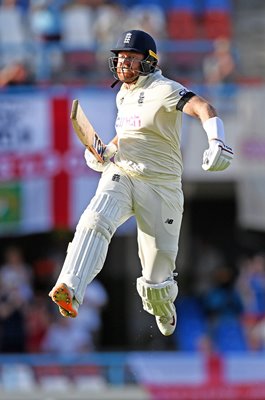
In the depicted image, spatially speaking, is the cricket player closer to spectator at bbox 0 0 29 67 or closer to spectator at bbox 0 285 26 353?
spectator at bbox 0 285 26 353

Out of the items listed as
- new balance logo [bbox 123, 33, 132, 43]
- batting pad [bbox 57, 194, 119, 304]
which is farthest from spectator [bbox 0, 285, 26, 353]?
new balance logo [bbox 123, 33, 132, 43]

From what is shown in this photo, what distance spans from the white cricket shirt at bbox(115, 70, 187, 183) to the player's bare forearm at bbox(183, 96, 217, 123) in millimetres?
191

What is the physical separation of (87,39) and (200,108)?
8.07m

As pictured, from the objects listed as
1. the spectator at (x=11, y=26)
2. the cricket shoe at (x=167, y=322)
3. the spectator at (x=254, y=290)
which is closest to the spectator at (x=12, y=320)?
the spectator at (x=254, y=290)

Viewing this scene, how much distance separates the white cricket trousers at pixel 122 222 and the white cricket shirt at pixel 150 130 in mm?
86

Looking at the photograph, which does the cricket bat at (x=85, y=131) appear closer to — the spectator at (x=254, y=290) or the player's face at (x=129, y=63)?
the player's face at (x=129, y=63)

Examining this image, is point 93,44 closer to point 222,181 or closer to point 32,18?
point 32,18

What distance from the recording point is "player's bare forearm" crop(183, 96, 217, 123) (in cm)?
798

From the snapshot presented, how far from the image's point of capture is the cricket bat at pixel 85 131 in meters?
8.16

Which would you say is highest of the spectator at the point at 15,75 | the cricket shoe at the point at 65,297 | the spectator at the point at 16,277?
the cricket shoe at the point at 65,297

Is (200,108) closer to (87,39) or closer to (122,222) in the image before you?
(122,222)

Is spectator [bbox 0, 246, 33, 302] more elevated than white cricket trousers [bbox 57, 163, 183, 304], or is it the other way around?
white cricket trousers [bbox 57, 163, 183, 304]

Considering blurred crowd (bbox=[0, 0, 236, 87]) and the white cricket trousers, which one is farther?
blurred crowd (bbox=[0, 0, 236, 87])

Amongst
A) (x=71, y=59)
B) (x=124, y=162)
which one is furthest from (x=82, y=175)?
(x=124, y=162)
